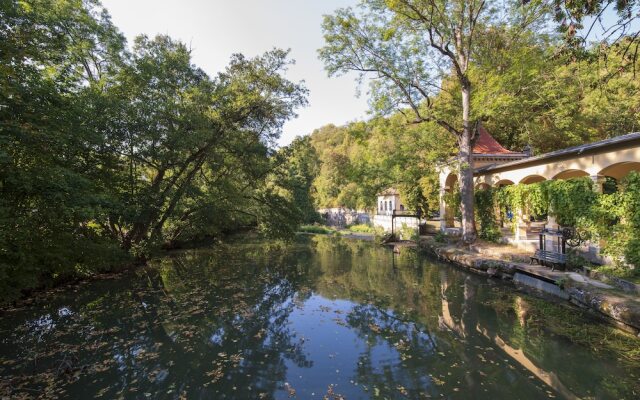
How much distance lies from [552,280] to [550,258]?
1208 millimetres

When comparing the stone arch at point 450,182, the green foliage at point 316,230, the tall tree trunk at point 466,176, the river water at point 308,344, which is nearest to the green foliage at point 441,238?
the tall tree trunk at point 466,176

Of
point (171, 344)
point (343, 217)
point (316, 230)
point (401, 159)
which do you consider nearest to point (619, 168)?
point (401, 159)

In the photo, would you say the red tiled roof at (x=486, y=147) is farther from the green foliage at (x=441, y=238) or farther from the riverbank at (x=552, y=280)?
the riverbank at (x=552, y=280)

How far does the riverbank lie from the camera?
7.69 m

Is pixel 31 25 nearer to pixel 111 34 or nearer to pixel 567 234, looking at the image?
pixel 111 34

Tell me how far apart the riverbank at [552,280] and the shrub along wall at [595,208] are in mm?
1202

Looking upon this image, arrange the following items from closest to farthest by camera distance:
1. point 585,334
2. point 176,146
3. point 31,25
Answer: point 585,334, point 31,25, point 176,146

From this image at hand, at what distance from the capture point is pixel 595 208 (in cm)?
1056

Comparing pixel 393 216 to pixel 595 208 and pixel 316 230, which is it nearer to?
pixel 316 230

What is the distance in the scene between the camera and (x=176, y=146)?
46.6 feet

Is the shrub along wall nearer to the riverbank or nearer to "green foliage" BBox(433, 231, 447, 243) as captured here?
the riverbank

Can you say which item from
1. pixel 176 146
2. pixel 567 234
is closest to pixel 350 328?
pixel 567 234

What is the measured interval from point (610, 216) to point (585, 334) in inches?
187

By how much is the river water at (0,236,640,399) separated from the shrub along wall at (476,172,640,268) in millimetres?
2653
